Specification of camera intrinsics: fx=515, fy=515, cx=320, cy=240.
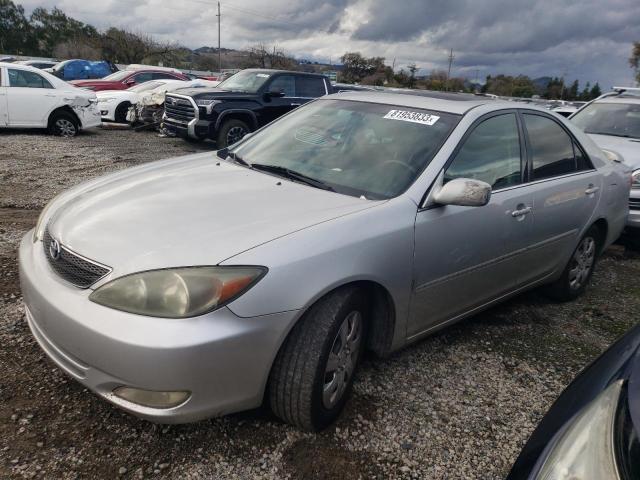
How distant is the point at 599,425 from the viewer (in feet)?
4.20

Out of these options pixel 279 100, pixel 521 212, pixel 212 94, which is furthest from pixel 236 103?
pixel 521 212

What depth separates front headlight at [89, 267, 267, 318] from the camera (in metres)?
1.98

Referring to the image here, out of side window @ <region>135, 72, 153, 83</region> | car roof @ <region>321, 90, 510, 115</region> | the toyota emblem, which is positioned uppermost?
side window @ <region>135, 72, 153, 83</region>

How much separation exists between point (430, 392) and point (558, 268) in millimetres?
1729

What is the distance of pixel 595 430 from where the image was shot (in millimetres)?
1272

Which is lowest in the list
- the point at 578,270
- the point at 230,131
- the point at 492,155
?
the point at 578,270

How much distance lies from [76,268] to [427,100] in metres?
2.35

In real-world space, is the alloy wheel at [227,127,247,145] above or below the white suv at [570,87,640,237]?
below

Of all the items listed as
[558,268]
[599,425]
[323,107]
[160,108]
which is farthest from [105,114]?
[599,425]

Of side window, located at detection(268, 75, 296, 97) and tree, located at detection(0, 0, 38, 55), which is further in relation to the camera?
tree, located at detection(0, 0, 38, 55)

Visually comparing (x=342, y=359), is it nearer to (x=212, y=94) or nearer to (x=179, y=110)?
(x=212, y=94)

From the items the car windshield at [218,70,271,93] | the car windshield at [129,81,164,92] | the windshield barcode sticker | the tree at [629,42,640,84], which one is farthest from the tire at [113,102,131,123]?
the tree at [629,42,640,84]

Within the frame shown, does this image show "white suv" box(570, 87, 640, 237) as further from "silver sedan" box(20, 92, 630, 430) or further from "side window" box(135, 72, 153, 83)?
"side window" box(135, 72, 153, 83)

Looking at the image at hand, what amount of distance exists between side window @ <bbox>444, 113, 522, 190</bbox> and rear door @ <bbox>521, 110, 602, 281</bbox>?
168 mm
